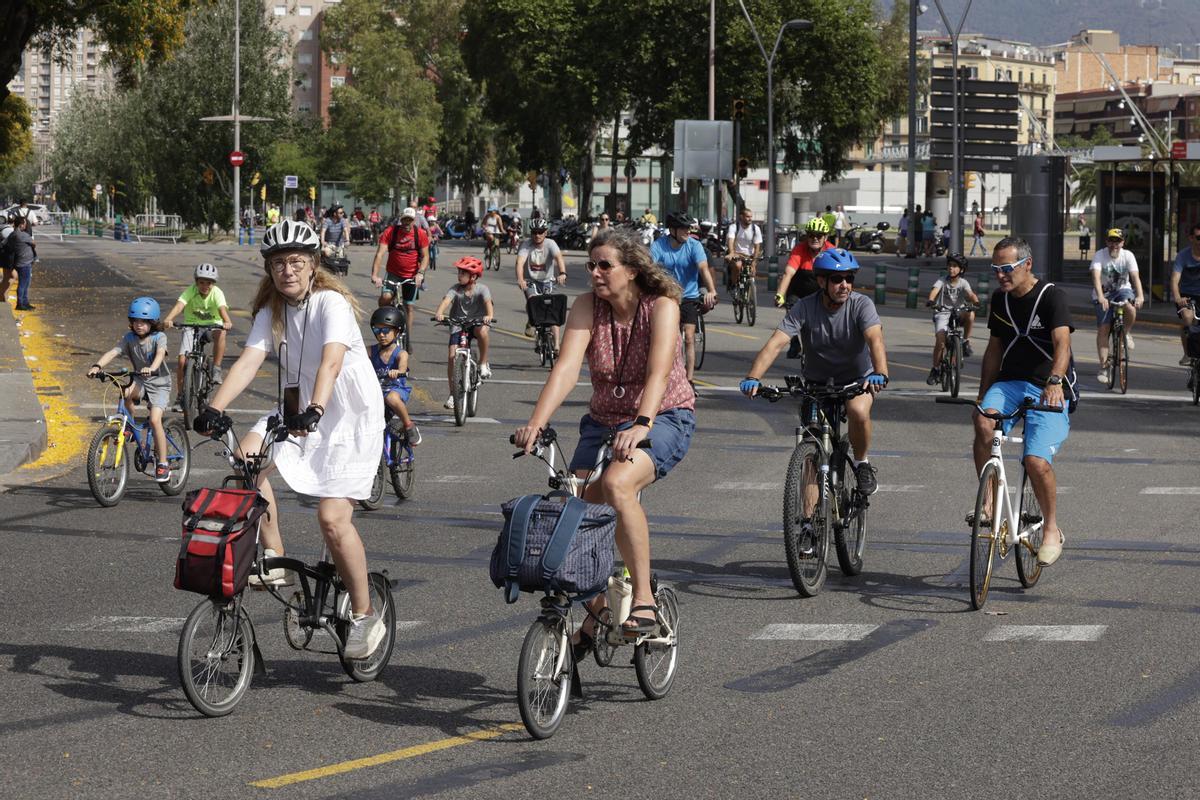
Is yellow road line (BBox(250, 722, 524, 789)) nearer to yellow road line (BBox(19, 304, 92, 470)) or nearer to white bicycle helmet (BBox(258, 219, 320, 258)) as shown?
white bicycle helmet (BBox(258, 219, 320, 258))

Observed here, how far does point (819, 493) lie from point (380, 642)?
2.69 m

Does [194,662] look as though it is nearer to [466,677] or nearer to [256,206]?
[466,677]

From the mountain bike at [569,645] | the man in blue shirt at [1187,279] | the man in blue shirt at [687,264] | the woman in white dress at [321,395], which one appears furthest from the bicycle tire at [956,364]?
the woman in white dress at [321,395]

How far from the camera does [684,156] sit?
49.0 meters

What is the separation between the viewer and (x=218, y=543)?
575 cm

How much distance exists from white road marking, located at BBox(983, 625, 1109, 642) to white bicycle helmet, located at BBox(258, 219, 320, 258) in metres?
3.28

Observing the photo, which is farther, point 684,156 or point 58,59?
point 684,156

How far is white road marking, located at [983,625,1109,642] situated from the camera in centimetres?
761

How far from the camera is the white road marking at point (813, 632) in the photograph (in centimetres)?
758

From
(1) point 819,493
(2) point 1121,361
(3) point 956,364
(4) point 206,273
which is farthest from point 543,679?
(2) point 1121,361

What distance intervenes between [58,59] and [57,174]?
333ft

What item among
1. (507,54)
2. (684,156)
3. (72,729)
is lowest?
(72,729)

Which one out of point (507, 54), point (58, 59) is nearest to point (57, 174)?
point (507, 54)

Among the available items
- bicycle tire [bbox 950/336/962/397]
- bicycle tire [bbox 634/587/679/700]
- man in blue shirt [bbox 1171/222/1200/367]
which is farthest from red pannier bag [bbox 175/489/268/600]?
man in blue shirt [bbox 1171/222/1200/367]
